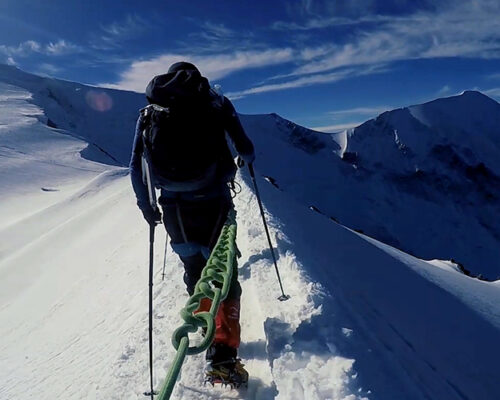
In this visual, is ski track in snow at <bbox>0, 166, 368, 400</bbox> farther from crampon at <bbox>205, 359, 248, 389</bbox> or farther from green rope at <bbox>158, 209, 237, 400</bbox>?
green rope at <bbox>158, 209, 237, 400</bbox>

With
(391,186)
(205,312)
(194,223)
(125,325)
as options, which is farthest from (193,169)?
(391,186)

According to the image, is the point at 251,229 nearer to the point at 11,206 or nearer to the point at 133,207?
the point at 133,207

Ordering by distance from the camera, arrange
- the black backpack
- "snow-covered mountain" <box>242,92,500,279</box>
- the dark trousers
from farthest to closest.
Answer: "snow-covered mountain" <box>242,92,500,279</box> < the dark trousers < the black backpack

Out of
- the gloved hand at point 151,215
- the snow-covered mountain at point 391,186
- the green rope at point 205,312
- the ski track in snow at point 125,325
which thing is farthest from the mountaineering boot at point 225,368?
the snow-covered mountain at point 391,186

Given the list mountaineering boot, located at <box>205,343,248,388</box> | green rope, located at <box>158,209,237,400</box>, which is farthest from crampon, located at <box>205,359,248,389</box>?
green rope, located at <box>158,209,237,400</box>

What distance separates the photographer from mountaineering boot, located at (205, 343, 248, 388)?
2930 millimetres

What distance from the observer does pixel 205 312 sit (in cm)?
217

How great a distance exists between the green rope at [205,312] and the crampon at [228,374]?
510 mm

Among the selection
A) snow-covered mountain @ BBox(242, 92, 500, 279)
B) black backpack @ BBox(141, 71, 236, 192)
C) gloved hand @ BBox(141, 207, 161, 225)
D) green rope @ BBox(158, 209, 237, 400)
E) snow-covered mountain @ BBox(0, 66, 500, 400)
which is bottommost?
snow-covered mountain @ BBox(242, 92, 500, 279)

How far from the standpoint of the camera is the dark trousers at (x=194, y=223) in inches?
141

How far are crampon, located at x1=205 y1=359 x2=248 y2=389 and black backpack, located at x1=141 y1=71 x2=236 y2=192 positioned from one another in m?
1.31

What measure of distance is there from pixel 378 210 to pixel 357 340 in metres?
167

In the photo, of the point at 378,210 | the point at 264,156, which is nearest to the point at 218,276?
the point at 264,156

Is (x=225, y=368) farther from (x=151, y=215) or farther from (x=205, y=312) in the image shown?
(x=151, y=215)
